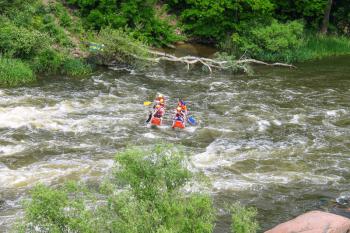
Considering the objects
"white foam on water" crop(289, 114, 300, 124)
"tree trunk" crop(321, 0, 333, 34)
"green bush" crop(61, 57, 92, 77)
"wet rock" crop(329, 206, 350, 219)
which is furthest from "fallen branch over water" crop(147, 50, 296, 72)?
"wet rock" crop(329, 206, 350, 219)

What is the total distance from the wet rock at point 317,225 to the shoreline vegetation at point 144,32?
13100mm

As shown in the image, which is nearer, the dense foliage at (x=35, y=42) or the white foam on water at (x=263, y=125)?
the white foam on water at (x=263, y=125)

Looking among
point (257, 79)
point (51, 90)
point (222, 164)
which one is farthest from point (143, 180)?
point (257, 79)

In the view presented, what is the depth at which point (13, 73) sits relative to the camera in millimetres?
18875

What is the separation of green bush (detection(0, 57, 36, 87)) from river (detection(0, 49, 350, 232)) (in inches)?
28.6

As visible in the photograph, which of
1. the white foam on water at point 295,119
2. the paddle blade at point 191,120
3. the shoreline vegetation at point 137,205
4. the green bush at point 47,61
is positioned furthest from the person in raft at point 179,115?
the shoreline vegetation at point 137,205

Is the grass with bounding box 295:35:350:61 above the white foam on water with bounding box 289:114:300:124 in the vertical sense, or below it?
above

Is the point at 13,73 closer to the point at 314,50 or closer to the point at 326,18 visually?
the point at 314,50

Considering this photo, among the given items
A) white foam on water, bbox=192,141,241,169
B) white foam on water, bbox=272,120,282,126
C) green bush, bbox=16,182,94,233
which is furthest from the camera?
white foam on water, bbox=272,120,282,126

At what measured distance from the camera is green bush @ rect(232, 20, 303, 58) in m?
24.2

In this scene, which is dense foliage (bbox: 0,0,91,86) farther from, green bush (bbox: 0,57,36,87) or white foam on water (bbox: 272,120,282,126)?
white foam on water (bbox: 272,120,282,126)

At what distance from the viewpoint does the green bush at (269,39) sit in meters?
24.2

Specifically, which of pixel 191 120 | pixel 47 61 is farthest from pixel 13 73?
pixel 191 120

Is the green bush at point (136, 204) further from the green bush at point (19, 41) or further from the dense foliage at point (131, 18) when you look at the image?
the dense foliage at point (131, 18)
